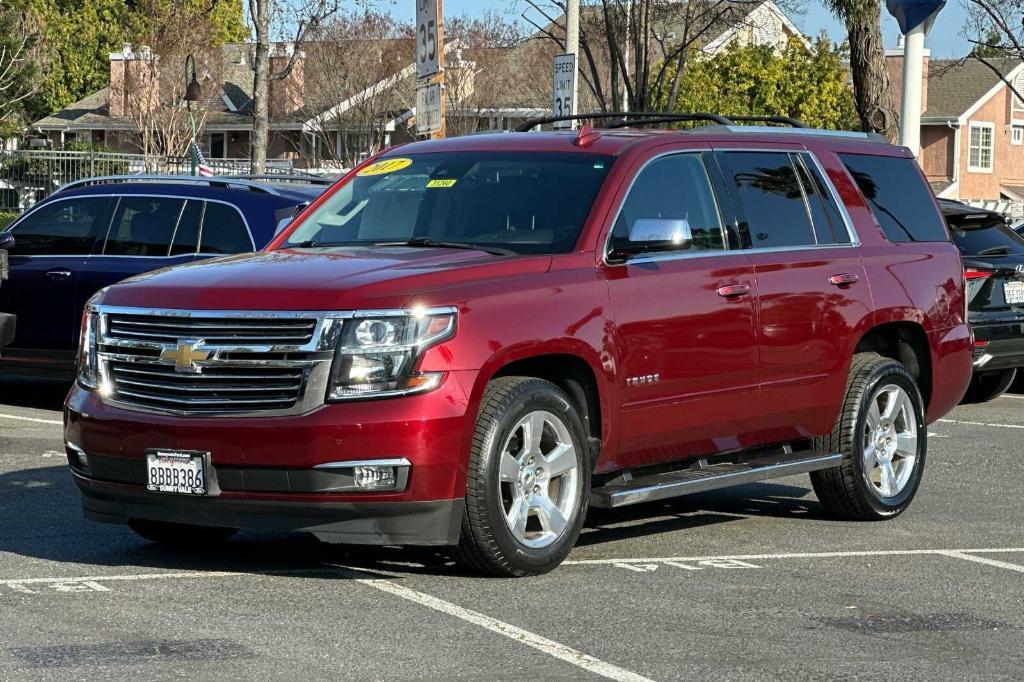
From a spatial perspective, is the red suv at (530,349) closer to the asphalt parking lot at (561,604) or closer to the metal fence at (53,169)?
the asphalt parking lot at (561,604)

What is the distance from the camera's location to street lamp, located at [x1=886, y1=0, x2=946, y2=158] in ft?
60.9

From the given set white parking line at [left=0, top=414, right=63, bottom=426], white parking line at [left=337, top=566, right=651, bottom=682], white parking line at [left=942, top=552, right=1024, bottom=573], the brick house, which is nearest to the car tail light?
white parking line at [left=942, top=552, right=1024, bottom=573]

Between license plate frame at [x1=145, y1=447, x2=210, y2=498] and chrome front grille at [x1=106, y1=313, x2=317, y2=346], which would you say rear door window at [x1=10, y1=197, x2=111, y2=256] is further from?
license plate frame at [x1=145, y1=447, x2=210, y2=498]

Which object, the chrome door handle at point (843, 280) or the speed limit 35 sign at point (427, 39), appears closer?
the chrome door handle at point (843, 280)

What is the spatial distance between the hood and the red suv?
2 centimetres

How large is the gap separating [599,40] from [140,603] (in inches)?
1431

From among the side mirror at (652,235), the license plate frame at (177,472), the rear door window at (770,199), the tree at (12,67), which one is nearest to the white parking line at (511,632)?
the license plate frame at (177,472)

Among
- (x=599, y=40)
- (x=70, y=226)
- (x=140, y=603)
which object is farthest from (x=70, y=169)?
(x=140, y=603)

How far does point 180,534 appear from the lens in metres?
8.52

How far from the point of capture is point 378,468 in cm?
709

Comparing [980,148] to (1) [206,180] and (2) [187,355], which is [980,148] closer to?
(1) [206,180]

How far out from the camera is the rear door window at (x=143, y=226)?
1382 centimetres

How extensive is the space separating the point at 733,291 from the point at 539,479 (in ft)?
5.10

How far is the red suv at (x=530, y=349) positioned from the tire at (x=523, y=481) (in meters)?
0.01
